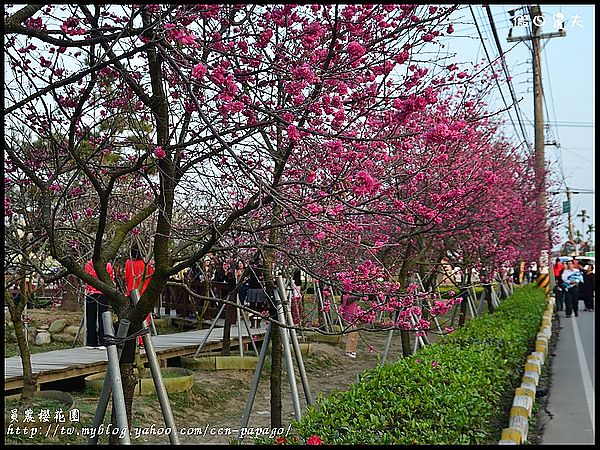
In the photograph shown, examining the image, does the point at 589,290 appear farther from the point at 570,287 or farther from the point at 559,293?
the point at 570,287

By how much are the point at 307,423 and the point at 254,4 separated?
8.14ft

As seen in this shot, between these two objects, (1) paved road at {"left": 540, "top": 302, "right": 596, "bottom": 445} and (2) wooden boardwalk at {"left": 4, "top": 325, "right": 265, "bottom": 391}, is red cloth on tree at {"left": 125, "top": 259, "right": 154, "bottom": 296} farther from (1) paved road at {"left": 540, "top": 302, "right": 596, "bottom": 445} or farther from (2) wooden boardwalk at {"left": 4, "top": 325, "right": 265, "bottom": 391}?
(1) paved road at {"left": 540, "top": 302, "right": 596, "bottom": 445}

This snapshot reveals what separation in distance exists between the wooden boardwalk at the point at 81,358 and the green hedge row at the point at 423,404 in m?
3.82

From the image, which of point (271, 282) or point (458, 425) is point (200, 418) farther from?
point (458, 425)

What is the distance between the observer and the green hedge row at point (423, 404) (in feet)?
14.2

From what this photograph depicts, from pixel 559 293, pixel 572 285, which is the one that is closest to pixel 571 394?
pixel 572 285

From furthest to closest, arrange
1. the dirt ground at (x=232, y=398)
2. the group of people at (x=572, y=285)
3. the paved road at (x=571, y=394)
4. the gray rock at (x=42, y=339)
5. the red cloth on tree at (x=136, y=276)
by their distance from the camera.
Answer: the group of people at (x=572, y=285)
the gray rock at (x=42, y=339)
the paved road at (x=571, y=394)
the dirt ground at (x=232, y=398)
the red cloth on tree at (x=136, y=276)

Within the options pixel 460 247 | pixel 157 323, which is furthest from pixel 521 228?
pixel 157 323

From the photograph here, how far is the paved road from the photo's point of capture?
7609 millimetres

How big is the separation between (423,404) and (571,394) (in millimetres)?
5758

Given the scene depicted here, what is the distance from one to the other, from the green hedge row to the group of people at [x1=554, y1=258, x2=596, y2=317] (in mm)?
14584

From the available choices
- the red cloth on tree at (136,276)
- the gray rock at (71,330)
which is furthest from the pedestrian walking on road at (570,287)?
the red cloth on tree at (136,276)

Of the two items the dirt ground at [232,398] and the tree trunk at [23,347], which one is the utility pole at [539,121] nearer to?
the dirt ground at [232,398]

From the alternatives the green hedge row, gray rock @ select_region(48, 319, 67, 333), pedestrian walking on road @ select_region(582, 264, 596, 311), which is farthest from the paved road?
gray rock @ select_region(48, 319, 67, 333)
